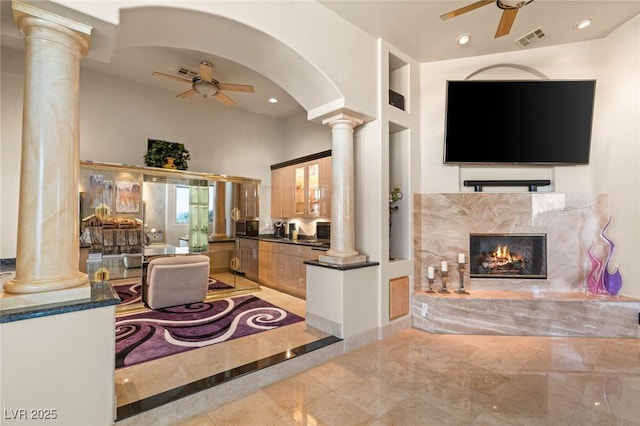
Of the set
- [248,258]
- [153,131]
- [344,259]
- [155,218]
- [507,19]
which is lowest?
[248,258]

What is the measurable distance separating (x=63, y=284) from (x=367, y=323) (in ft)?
8.90

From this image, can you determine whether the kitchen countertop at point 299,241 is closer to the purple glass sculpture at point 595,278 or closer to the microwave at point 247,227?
the microwave at point 247,227

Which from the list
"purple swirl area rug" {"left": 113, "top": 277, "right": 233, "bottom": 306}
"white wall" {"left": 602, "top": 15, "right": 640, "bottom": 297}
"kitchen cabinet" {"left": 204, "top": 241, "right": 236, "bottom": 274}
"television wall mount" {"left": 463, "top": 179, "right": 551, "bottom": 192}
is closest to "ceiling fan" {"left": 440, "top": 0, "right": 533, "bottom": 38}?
"white wall" {"left": 602, "top": 15, "right": 640, "bottom": 297}

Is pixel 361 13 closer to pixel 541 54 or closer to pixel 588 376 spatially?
pixel 541 54

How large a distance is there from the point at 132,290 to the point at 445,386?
4.71 meters

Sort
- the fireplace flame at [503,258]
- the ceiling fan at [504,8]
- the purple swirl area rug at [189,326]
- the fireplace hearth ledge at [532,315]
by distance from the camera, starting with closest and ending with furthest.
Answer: the ceiling fan at [504,8], the purple swirl area rug at [189,326], the fireplace hearth ledge at [532,315], the fireplace flame at [503,258]

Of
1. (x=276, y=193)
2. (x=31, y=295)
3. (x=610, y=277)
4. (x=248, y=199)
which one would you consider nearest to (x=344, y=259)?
(x=31, y=295)

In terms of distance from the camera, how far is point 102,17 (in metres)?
1.90

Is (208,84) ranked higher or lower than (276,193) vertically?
higher

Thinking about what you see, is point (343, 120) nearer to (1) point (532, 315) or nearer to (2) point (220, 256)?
(1) point (532, 315)

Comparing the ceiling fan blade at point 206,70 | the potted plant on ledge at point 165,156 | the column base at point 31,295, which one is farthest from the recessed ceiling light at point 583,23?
the potted plant on ledge at point 165,156

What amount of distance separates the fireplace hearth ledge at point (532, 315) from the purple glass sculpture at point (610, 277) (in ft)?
0.41

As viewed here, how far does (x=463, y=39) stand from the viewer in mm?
3684

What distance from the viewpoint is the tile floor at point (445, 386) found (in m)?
2.13
